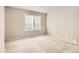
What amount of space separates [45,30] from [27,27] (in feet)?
0.73

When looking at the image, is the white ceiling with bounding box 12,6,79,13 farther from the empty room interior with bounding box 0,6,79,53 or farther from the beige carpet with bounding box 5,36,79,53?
the beige carpet with bounding box 5,36,79,53

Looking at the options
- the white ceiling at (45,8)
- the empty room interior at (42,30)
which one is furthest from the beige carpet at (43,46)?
the white ceiling at (45,8)

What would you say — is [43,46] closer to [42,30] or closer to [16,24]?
[42,30]

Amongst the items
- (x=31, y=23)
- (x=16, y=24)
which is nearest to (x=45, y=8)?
(x=31, y=23)

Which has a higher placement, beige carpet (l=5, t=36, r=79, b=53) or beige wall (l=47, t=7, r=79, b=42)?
beige wall (l=47, t=7, r=79, b=42)

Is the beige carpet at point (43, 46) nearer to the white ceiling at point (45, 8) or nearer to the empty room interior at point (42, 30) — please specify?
the empty room interior at point (42, 30)

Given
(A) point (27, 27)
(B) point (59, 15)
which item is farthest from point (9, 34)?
(B) point (59, 15)

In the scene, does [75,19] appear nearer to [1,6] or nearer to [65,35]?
[65,35]

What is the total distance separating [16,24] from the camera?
4.56 feet

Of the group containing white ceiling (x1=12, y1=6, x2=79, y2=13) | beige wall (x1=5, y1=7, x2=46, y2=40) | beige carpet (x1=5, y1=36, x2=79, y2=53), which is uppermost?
white ceiling (x1=12, y1=6, x2=79, y2=13)

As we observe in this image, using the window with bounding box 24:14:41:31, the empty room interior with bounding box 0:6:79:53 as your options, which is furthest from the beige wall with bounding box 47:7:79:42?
the window with bounding box 24:14:41:31

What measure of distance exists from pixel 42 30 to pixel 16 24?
32 centimetres

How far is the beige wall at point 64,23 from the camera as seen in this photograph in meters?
1.41

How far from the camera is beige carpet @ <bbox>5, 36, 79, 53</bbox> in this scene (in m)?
1.39
